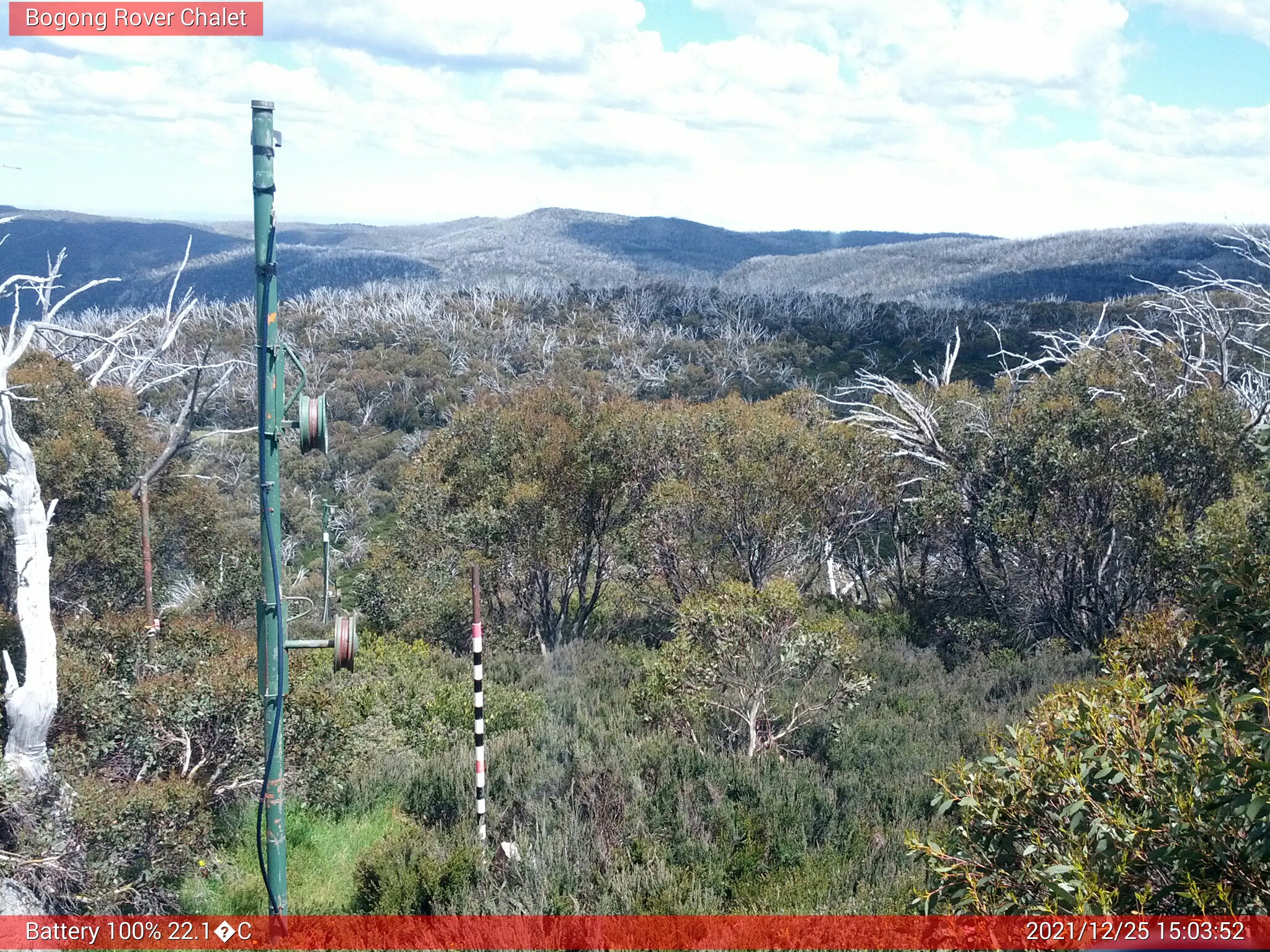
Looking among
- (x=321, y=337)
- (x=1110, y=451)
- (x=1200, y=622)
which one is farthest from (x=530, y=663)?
(x=321, y=337)

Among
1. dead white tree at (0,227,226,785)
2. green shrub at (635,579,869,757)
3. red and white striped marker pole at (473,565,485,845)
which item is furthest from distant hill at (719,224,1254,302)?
dead white tree at (0,227,226,785)

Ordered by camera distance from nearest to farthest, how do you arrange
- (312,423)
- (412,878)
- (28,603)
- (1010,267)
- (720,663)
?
(312,423) → (412,878) → (28,603) → (720,663) → (1010,267)

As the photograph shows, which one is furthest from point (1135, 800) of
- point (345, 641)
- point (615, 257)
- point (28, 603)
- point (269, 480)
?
point (615, 257)

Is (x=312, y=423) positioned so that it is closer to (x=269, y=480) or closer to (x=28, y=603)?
(x=269, y=480)

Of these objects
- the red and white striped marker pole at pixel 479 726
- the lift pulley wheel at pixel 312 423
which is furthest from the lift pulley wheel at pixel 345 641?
A: the red and white striped marker pole at pixel 479 726

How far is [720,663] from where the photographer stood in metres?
9.95

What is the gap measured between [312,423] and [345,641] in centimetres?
114

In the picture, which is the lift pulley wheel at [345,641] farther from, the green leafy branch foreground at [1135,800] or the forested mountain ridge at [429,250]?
the forested mountain ridge at [429,250]

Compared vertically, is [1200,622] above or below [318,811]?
above

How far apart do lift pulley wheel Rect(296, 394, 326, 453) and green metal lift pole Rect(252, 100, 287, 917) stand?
0.14m

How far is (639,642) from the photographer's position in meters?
15.7

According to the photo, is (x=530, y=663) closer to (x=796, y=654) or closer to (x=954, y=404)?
(x=796, y=654)

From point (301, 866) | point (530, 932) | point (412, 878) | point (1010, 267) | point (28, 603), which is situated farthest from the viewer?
point (1010, 267)

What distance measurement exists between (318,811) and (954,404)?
12.5m
